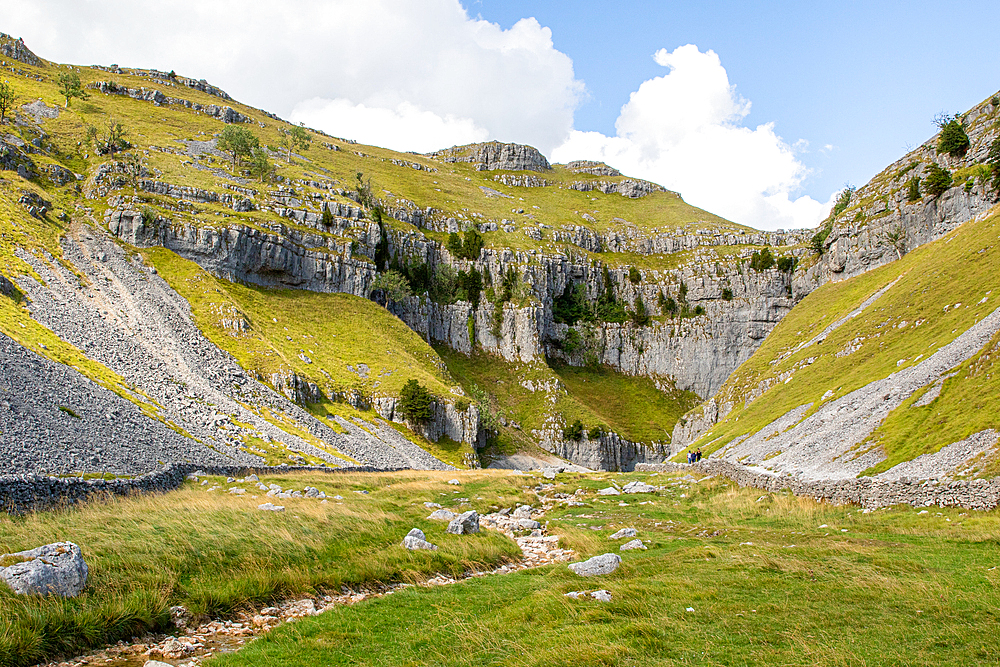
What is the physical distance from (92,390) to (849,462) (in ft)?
163

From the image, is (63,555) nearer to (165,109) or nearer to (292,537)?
(292,537)

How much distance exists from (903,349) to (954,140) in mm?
57221

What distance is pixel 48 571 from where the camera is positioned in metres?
12.0

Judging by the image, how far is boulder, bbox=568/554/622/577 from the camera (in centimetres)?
1616

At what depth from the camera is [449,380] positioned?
102375mm

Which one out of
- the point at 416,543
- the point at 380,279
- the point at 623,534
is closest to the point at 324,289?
the point at 380,279

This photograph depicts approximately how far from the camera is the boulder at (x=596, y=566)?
1616 cm

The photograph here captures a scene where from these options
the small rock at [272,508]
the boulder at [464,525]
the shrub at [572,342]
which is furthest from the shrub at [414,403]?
the shrub at [572,342]

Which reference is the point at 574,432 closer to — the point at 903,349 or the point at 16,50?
the point at 903,349

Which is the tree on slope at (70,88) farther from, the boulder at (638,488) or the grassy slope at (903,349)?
the grassy slope at (903,349)

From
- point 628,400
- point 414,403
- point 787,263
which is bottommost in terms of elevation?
point 628,400

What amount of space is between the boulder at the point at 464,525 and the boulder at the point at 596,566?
6.41 meters

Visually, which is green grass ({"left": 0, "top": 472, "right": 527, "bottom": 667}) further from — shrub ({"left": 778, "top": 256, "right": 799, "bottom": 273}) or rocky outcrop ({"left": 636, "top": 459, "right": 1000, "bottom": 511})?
shrub ({"left": 778, "top": 256, "right": 799, "bottom": 273})

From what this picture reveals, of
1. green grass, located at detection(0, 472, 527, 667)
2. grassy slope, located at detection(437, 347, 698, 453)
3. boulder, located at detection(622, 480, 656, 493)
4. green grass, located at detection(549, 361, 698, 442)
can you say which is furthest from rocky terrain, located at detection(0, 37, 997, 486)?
green grass, located at detection(0, 472, 527, 667)
